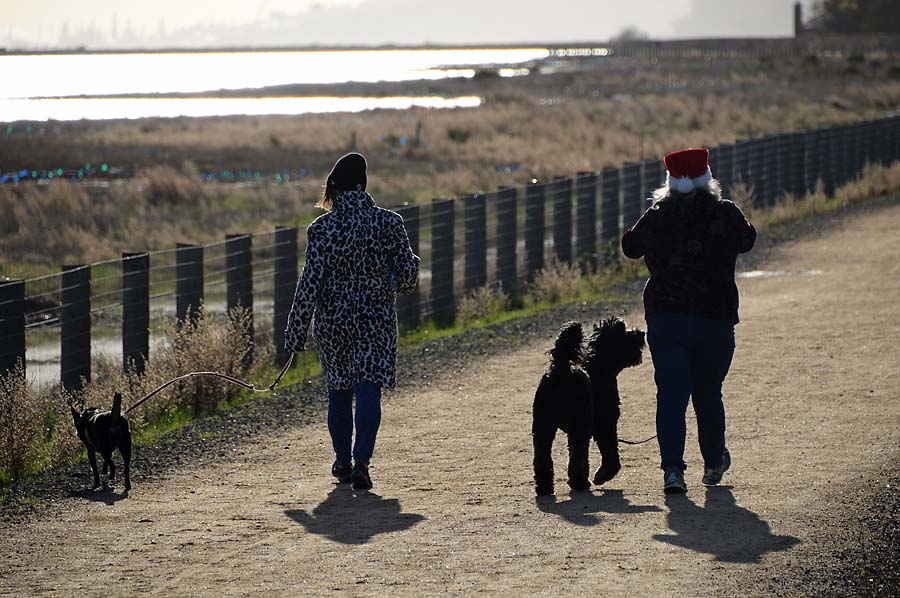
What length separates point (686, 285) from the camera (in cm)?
827

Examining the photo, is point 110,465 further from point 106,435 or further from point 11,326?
point 11,326

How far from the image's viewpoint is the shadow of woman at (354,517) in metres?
7.82

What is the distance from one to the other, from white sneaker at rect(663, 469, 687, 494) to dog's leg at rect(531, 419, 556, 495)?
598 mm

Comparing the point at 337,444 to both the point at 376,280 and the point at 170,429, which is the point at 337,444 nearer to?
the point at 376,280

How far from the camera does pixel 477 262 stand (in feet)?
59.7

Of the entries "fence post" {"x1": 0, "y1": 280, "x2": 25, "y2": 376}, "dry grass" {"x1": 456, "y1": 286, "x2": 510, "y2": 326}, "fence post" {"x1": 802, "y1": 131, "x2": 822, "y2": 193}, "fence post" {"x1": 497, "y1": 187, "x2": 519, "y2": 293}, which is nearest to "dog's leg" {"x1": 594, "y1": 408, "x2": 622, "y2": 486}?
"fence post" {"x1": 0, "y1": 280, "x2": 25, "y2": 376}

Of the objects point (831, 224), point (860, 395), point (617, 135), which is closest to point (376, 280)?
point (860, 395)

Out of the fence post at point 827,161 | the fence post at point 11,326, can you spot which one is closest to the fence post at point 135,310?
the fence post at point 11,326

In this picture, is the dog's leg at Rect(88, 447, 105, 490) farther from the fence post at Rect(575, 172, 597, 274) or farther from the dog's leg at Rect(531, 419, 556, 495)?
the fence post at Rect(575, 172, 597, 274)

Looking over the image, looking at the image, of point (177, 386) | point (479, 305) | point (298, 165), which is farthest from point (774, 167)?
point (298, 165)

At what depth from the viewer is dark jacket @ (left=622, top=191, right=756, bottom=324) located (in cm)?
820

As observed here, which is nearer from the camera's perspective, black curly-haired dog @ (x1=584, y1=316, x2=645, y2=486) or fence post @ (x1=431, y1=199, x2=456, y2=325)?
black curly-haired dog @ (x1=584, y1=316, x2=645, y2=486)

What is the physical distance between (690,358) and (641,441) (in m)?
1.61

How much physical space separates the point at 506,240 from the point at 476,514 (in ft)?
35.4
